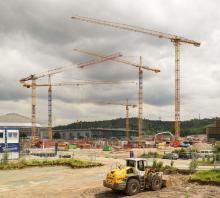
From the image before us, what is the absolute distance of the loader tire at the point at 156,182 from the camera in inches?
992

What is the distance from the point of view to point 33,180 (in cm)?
3247

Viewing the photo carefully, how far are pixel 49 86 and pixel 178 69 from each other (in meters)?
58.0

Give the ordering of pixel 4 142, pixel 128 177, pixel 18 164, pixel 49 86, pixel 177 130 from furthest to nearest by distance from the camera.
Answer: pixel 49 86, pixel 177 130, pixel 4 142, pixel 18 164, pixel 128 177

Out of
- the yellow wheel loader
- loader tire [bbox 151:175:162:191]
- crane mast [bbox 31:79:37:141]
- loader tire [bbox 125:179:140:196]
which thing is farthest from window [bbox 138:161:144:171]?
crane mast [bbox 31:79:37:141]

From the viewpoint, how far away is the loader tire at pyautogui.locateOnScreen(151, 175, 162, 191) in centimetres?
2519

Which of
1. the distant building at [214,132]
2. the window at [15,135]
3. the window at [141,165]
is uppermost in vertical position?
the window at [15,135]

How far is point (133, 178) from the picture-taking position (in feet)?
79.6

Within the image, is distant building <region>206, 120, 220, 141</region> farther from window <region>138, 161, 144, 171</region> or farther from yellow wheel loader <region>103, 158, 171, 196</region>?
window <region>138, 161, 144, 171</region>

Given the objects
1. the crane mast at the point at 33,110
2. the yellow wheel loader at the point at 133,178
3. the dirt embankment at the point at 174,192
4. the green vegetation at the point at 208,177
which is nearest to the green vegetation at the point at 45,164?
the dirt embankment at the point at 174,192

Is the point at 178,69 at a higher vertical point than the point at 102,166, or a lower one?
higher

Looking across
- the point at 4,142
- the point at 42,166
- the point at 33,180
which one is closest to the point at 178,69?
the point at 4,142

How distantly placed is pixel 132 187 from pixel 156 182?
2.27m

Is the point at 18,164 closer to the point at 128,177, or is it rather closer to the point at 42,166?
the point at 42,166

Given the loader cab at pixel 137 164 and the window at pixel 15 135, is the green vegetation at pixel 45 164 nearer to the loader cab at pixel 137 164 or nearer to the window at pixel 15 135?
the window at pixel 15 135
